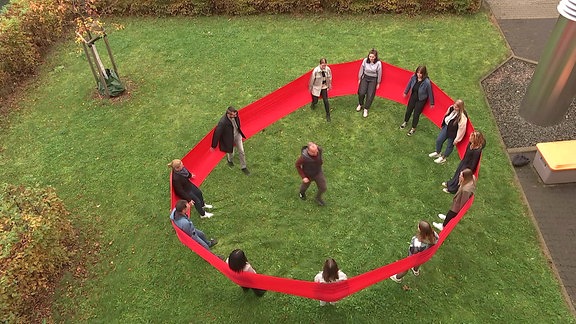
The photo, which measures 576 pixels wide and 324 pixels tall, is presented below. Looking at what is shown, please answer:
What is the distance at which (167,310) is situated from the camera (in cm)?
766

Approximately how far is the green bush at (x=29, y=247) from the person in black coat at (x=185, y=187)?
7.83 feet

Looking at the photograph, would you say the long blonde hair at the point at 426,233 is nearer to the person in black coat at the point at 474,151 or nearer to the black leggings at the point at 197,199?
the person in black coat at the point at 474,151

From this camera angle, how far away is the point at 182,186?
26.8ft

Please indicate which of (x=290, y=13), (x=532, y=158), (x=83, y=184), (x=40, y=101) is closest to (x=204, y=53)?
(x=290, y=13)

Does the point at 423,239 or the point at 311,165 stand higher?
the point at 311,165

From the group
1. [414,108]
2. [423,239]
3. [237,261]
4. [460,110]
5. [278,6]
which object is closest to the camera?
[237,261]

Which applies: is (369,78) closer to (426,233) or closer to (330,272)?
(426,233)

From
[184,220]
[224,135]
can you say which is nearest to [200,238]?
[184,220]

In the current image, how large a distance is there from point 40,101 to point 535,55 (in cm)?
1430

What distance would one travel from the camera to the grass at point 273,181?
301 inches

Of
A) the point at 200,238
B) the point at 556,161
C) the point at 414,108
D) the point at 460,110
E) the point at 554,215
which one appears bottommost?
the point at 554,215

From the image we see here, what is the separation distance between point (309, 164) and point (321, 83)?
10.2ft

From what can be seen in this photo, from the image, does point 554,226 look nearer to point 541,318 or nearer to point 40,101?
point 541,318

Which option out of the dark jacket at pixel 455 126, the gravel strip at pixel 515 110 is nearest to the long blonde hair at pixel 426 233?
the dark jacket at pixel 455 126
